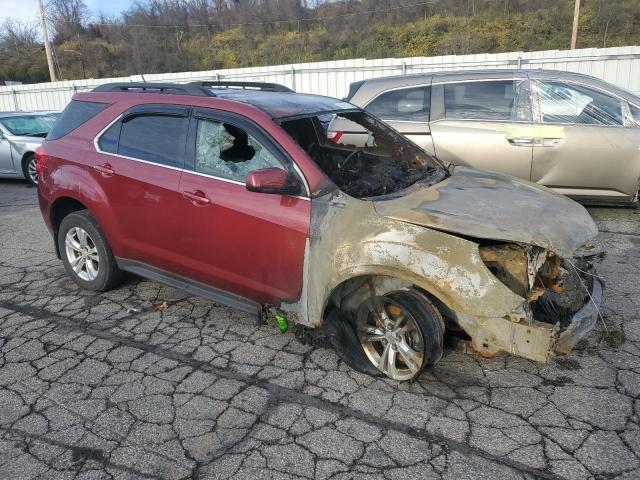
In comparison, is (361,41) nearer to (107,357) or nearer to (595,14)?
(595,14)

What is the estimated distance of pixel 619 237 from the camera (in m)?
5.55

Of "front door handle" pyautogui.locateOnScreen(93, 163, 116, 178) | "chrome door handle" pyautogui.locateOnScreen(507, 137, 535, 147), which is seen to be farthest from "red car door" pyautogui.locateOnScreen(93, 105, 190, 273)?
"chrome door handle" pyautogui.locateOnScreen(507, 137, 535, 147)

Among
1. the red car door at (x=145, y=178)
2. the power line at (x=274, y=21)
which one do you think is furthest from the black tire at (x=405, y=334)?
the power line at (x=274, y=21)

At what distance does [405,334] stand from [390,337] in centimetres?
9

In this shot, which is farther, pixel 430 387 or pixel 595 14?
pixel 595 14

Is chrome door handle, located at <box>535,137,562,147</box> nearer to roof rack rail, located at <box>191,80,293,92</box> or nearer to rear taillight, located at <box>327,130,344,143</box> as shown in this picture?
rear taillight, located at <box>327,130,344,143</box>

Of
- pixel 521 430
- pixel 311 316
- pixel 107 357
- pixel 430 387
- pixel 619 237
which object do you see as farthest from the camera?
pixel 619 237

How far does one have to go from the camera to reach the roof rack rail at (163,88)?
3.85 metres

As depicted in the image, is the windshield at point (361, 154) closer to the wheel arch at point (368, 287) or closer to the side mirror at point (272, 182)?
the side mirror at point (272, 182)

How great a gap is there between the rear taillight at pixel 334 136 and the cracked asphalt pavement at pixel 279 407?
5.04 feet

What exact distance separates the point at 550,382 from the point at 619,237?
10.6 feet

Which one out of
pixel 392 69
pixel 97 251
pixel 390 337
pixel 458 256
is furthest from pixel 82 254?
pixel 392 69

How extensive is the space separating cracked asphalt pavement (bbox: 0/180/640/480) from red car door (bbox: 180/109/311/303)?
51 centimetres

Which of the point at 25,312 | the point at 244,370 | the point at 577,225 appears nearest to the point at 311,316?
the point at 244,370
